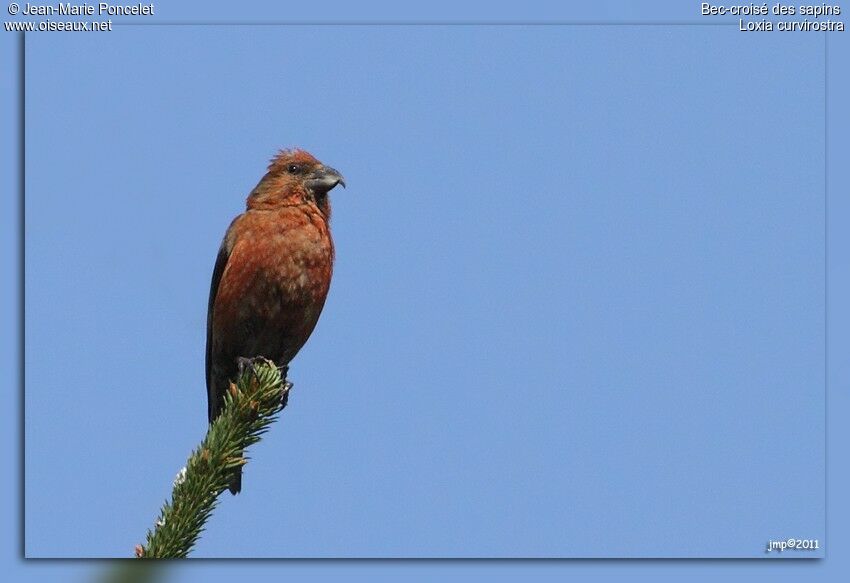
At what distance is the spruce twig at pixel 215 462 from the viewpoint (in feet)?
12.4

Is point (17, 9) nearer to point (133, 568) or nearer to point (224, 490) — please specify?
point (224, 490)

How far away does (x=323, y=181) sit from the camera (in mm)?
7129

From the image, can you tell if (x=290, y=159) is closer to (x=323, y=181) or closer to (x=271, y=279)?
(x=323, y=181)

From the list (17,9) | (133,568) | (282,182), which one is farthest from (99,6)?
(133,568)

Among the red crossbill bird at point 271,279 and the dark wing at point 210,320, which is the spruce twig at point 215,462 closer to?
the red crossbill bird at point 271,279

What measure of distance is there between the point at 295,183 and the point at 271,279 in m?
0.91

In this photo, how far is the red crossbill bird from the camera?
6.55 metres

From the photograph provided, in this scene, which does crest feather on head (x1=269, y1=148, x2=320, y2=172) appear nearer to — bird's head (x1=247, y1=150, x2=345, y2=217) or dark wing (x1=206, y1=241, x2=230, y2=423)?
bird's head (x1=247, y1=150, x2=345, y2=217)

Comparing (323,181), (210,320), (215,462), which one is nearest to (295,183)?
(323,181)

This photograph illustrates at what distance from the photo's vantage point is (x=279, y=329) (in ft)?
21.8

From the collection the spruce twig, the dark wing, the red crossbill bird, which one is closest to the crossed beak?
the red crossbill bird

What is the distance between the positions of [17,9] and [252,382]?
138 inches

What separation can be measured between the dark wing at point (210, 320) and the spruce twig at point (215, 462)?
82.1 inches

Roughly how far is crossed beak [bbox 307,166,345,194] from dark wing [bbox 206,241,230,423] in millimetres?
705
